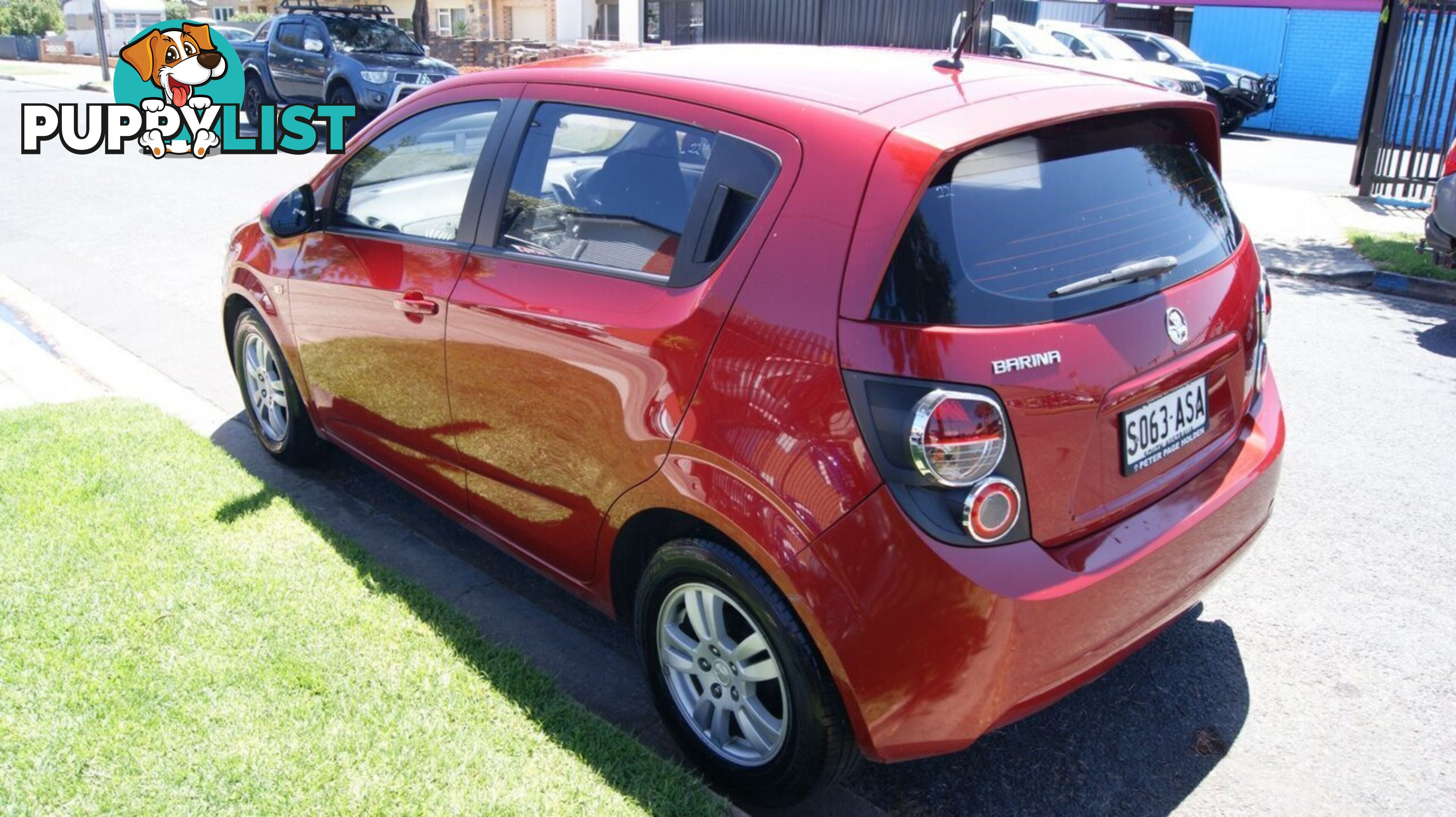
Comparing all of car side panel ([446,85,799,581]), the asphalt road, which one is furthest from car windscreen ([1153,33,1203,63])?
car side panel ([446,85,799,581])

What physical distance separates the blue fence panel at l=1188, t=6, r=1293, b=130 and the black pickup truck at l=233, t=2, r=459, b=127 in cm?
1776

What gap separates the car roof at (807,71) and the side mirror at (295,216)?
103 centimetres

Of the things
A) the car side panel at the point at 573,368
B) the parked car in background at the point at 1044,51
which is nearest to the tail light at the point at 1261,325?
the car side panel at the point at 573,368

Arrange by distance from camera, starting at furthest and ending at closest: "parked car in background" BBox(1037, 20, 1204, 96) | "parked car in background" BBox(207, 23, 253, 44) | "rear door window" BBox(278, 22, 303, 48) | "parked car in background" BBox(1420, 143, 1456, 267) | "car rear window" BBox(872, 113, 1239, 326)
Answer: "parked car in background" BBox(207, 23, 253, 44) → "parked car in background" BBox(1037, 20, 1204, 96) → "rear door window" BBox(278, 22, 303, 48) → "parked car in background" BBox(1420, 143, 1456, 267) → "car rear window" BBox(872, 113, 1239, 326)

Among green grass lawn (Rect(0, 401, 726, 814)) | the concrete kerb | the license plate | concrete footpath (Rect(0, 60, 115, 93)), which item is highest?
the license plate

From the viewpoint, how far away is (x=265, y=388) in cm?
496

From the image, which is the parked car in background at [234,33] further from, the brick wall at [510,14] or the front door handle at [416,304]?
the brick wall at [510,14]

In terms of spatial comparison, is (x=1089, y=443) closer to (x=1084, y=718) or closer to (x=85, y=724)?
(x=1084, y=718)

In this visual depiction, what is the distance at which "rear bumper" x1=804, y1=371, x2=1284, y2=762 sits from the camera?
7.75 ft

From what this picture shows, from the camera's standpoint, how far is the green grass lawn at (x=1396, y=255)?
28.1 feet

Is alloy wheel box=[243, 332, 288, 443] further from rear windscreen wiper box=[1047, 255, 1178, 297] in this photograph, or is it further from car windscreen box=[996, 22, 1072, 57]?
car windscreen box=[996, 22, 1072, 57]

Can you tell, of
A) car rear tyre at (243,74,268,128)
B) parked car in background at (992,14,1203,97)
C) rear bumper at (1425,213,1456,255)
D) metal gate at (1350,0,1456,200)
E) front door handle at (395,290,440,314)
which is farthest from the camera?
car rear tyre at (243,74,268,128)

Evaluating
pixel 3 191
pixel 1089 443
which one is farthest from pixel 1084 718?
pixel 3 191

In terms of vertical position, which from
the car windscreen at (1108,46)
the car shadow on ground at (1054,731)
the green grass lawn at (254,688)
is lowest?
the car shadow on ground at (1054,731)
